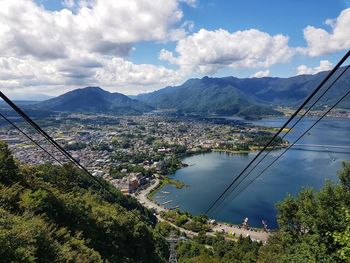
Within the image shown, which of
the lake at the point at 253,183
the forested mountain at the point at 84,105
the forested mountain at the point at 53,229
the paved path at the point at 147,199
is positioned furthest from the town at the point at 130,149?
the forested mountain at the point at 84,105

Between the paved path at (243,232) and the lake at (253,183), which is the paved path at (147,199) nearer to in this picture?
the lake at (253,183)

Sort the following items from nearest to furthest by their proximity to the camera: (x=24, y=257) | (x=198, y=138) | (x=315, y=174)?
(x=24, y=257), (x=315, y=174), (x=198, y=138)

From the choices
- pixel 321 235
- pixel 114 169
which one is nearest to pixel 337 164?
pixel 114 169

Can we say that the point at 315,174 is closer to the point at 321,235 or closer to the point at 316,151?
the point at 316,151

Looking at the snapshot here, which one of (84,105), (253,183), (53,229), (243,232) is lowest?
(243,232)

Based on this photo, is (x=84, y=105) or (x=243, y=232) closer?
(x=243, y=232)

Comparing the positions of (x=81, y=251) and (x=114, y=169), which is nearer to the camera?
(x=81, y=251)

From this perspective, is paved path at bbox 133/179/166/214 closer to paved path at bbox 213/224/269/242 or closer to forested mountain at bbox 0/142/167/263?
paved path at bbox 213/224/269/242

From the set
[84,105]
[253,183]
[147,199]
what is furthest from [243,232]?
[84,105]

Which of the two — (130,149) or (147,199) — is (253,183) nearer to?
(147,199)
